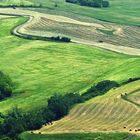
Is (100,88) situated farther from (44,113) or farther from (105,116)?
(105,116)

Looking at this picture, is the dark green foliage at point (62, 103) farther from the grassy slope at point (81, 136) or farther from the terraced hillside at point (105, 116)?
the grassy slope at point (81, 136)

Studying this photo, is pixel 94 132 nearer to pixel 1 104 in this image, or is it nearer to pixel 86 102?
pixel 86 102

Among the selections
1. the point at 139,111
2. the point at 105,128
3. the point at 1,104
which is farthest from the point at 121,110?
the point at 1,104

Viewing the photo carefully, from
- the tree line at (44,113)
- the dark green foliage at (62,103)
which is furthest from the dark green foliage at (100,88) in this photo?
the dark green foliage at (62,103)

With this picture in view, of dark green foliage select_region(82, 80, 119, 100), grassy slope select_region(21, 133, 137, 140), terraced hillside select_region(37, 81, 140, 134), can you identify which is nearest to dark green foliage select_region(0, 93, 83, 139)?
terraced hillside select_region(37, 81, 140, 134)

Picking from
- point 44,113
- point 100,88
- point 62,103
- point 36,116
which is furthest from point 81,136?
point 100,88
